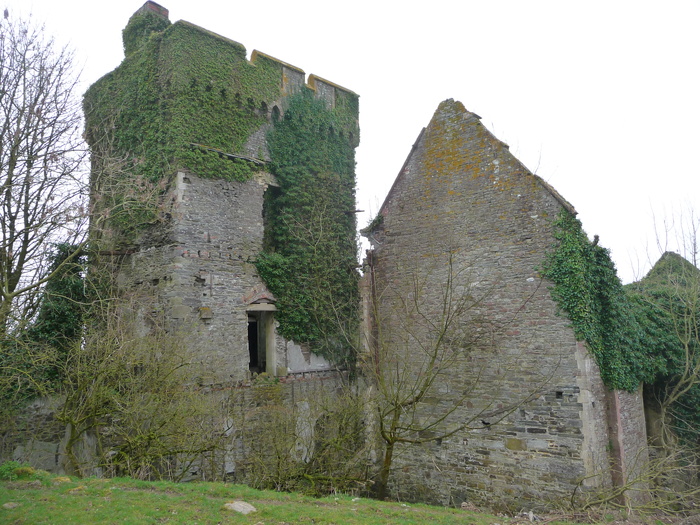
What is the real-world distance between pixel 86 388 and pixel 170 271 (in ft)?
10.8

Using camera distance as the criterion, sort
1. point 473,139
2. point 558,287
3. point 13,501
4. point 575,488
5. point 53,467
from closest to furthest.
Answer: point 13,501 → point 575,488 → point 558,287 → point 53,467 → point 473,139

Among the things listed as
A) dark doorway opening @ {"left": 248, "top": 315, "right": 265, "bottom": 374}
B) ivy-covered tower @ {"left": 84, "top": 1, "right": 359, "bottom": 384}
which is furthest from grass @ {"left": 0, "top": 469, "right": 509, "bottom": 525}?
dark doorway opening @ {"left": 248, "top": 315, "right": 265, "bottom": 374}

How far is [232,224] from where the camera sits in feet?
42.0

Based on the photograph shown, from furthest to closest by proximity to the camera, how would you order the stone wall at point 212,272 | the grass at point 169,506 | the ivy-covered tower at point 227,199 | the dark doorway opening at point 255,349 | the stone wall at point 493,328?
1. the dark doorway opening at point 255,349
2. the ivy-covered tower at point 227,199
3. the stone wall at point 212,272
4. the stone wall at point 493,328
5. the grass at point 169,506

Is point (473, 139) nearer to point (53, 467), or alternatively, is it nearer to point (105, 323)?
point (105, 323)

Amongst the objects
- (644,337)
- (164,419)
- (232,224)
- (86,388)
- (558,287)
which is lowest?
(164,419)

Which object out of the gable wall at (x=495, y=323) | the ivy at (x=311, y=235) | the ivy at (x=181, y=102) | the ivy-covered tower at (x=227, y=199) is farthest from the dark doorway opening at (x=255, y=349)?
the ivy at (x=181, y=102)

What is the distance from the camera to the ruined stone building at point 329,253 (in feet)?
34.3

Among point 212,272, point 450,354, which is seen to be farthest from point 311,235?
point 450,354

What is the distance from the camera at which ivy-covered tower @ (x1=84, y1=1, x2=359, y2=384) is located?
39.3 feet

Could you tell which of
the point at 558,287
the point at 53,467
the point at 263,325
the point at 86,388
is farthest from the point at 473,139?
Result: the point at 53,467

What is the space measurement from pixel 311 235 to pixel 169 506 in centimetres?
830

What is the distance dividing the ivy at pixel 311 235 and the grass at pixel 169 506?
5637 millimetres

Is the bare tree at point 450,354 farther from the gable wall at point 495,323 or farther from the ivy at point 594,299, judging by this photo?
the ivy at point 594,299
